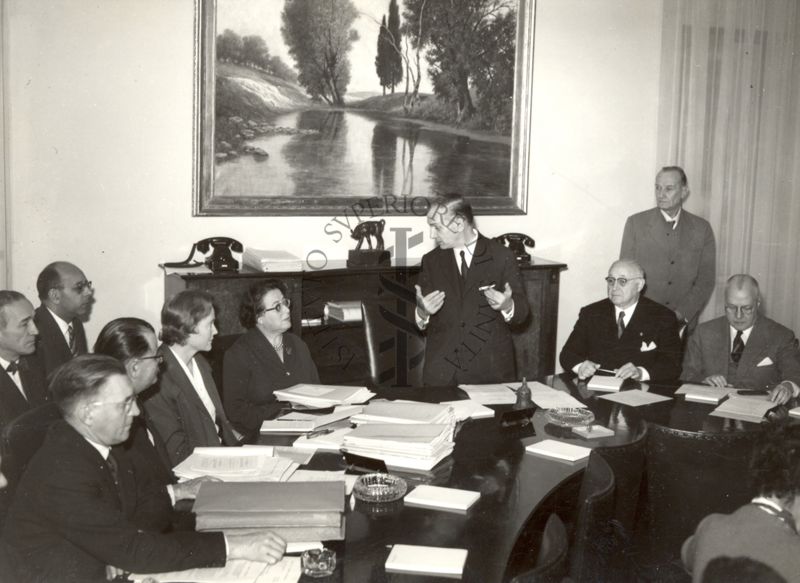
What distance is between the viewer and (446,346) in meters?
3.95

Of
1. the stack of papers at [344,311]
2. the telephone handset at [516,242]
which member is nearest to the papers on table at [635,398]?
the stack of papers at [344,311]

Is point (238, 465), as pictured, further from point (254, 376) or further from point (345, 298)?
point (345, 298)

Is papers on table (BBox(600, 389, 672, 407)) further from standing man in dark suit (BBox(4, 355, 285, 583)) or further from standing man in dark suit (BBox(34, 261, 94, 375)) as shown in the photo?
standing man in dark suit (BBox(34, 261, 94, 375))

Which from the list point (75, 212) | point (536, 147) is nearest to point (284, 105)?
point (75, 212)

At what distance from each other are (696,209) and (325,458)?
4.56 metres

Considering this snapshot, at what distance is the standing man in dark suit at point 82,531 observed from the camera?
1.97 m

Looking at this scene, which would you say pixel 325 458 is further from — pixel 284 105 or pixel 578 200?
pixel 578 200

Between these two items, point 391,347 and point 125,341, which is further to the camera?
point 391,347

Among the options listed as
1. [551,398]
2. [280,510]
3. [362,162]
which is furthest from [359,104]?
[280,510]

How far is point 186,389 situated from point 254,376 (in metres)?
0.44

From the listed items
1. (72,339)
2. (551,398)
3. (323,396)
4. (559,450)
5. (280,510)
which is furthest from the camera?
(72,339)

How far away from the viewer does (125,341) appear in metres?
2.76

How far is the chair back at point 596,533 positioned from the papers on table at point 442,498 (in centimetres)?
34

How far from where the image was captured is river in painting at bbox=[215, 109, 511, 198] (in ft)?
17.4
